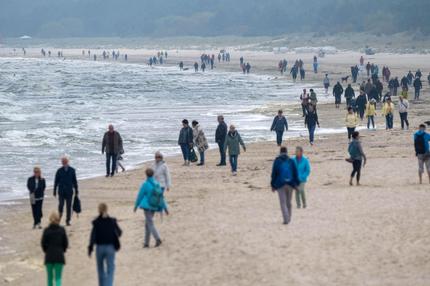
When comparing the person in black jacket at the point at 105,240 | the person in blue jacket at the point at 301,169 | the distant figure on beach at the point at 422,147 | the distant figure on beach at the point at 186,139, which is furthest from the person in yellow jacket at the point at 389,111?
the person in black jacket at the point at 105,240

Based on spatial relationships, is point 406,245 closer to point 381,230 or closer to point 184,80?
point 381,230

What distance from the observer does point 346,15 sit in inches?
6043

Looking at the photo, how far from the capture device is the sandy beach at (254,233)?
13234 millimetres

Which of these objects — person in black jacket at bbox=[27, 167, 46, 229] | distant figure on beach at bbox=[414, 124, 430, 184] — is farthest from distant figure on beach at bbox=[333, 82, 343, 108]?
person in black jacket at bbox=[27, 167, 46, 229]

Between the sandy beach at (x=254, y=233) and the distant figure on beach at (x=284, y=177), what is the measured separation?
51 centimetres

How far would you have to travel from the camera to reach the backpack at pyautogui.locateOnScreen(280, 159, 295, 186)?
50.1ft

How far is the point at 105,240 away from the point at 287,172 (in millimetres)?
3902

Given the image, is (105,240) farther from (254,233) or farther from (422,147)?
(422,147)

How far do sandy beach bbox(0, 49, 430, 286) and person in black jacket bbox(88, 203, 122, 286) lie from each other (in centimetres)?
95

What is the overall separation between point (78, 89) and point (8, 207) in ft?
152

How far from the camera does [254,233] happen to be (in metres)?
15.2

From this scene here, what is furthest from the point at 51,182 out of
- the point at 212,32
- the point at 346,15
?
the point at 212,32

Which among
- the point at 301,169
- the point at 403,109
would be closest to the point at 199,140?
the point at 301,169

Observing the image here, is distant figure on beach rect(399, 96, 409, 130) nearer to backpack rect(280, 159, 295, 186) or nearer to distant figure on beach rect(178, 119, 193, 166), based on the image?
distant figure on beach rect(178, 119, 193, 166)
